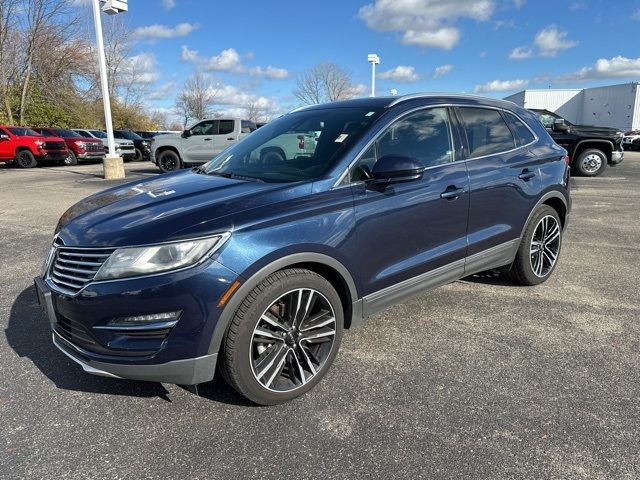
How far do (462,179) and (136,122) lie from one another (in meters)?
46.7

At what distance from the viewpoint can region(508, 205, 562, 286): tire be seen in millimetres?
4340

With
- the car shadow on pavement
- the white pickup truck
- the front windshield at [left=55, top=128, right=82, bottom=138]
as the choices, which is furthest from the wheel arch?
the front windshield at [left=55, top=128, right=82, bottom=138]

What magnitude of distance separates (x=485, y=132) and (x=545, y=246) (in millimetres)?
1422

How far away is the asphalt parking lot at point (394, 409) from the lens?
2283 mm

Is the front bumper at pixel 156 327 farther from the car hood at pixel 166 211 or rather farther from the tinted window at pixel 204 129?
the tinted window at pixel 204 129

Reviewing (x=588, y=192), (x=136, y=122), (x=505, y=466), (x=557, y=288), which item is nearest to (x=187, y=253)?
(x=505, y=466)

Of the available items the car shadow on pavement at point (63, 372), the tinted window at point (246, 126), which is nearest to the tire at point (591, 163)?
the tinted window at point (246, 126)

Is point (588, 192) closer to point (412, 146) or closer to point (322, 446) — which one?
point (412, 146)

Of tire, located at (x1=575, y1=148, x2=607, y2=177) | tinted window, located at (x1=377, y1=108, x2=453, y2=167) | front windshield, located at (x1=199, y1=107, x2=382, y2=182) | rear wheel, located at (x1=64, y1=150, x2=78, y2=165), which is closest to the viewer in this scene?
front windshield, located at (x1=199, y1=107, x2=382, y2=182)

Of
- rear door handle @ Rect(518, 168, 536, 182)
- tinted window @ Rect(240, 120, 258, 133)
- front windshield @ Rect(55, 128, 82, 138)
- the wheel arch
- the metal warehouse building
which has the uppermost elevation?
the metal warehouse building

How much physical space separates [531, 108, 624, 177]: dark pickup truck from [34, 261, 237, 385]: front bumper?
13.8 m

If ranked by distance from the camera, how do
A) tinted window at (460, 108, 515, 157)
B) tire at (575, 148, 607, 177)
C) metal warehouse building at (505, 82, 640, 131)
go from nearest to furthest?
tinted window at (460, 108, 515, 157) < tire at (575, 148, 607, 177) < metal warehouse building at (505, 82, 640, 131)

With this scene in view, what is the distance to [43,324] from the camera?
3.81m

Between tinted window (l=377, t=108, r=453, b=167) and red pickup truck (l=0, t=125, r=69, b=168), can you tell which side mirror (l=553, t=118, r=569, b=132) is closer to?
tinted window (l=377, t=108, r=453, b=167)
